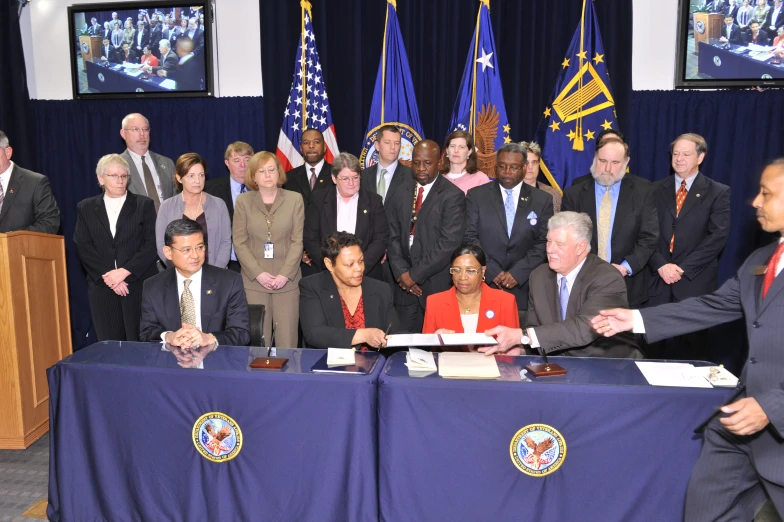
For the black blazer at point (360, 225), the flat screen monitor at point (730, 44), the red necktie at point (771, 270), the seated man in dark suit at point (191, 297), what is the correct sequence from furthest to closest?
the flat screen monitor at point (730, 44) → the black blazer at point (360, 225) → the seated man in dark suit at point (191, 297) → the red necktie at point (771, 270)

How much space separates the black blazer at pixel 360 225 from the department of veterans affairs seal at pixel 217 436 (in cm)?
208

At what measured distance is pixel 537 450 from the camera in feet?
8.07

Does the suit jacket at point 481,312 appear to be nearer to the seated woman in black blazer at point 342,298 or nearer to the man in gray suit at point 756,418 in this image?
the seated woman in black blazer at point 342,298

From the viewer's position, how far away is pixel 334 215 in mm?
4660

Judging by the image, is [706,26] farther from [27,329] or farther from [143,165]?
[27,329]

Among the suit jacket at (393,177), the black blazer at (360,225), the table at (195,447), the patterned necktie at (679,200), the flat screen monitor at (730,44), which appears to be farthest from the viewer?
the flat screen monitor at (730,44)

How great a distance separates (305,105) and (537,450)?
4.53 m

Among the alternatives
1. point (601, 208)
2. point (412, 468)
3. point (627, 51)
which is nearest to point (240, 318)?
point (412, 468)

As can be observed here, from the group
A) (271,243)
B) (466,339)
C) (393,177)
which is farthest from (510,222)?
(466,339)

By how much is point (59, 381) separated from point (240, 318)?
3.10ft

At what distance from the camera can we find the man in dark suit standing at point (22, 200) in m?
4.38

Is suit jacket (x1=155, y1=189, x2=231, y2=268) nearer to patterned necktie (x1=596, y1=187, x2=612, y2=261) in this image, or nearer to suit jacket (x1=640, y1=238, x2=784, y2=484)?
patterned necktie (x1=596, y1=187, x2=612, y2=261)

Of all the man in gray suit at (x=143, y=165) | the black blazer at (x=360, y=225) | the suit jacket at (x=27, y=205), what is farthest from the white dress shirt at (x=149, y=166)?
the black blazer at (x=360, y=225)

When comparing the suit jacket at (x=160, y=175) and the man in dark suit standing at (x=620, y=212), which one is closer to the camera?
the man in dark suit standing at (x=620, y=212)
